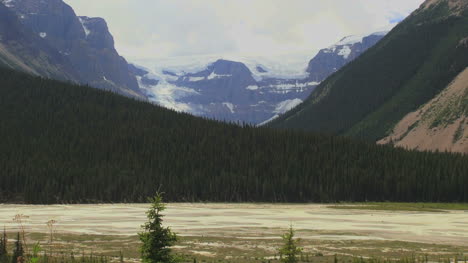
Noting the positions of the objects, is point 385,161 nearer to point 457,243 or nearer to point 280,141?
point 280,141

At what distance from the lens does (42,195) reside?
461 ft

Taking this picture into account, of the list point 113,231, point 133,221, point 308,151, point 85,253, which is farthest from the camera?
point 308,151

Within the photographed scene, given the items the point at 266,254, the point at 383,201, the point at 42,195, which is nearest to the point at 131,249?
the point at 266,254

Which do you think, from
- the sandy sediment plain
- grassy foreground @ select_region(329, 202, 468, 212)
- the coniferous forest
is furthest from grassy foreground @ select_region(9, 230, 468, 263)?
the coniferous forest

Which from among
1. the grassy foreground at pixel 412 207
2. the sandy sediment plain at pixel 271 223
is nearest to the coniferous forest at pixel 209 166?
the grassy foreground at pixel 412 207

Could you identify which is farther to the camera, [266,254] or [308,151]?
[308,151]

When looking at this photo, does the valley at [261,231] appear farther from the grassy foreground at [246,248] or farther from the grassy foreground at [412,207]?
the grassy foreground at [412,207]

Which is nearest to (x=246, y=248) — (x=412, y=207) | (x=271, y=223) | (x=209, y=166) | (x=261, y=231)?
(x=261, y=231)

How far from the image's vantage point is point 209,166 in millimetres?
163000

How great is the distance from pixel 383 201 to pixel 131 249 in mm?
93281

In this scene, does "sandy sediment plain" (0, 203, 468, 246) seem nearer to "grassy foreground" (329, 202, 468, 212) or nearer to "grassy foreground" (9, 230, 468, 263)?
"grassy foreground" (9, 230, 468, 263)

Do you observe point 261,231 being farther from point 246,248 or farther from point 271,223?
point 246,248

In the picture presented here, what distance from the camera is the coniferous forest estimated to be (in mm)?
145625

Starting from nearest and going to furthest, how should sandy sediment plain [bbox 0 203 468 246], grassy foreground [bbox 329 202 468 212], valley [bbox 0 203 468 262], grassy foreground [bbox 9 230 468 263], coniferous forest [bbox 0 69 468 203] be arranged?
grassy foreground [bbox 9 230 468 263] < valley [bbox 0 203 468 262] < sandy sediment plain [bbox 0 203 468 246] < grassy foreground [bbox 329 202 468 212] < coniferous forest [bbox 0 69 468 203]
